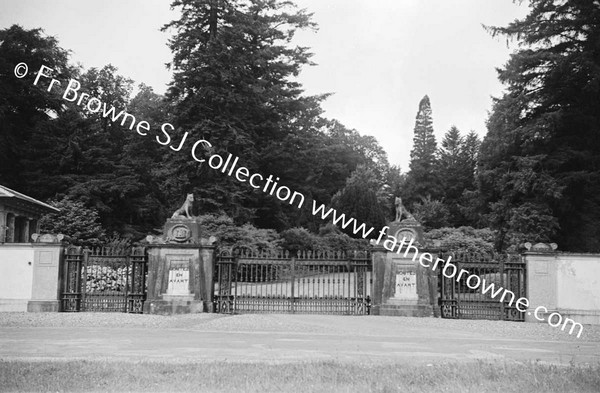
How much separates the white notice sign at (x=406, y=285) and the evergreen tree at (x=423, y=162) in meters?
51.9

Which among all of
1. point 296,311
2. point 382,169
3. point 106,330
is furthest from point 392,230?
Result: point 382,169

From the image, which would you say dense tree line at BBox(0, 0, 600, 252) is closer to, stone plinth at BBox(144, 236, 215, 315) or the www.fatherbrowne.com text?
the www.fatherbrowne.com text

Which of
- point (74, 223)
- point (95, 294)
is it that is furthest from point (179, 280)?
point (74, 223)

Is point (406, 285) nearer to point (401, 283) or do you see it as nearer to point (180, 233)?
point (401, 283)

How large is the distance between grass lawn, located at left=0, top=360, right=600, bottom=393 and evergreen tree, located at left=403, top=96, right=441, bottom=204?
61566mm

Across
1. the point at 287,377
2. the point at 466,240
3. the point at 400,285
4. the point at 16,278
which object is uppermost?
the point at 466,240

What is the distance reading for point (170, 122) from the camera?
43906 mm

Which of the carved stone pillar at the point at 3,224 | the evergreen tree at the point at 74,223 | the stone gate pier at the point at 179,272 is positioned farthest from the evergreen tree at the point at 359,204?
the stone gate pier at the point at 179,272

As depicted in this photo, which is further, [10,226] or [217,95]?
[217,95]

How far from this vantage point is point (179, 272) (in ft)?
62.4

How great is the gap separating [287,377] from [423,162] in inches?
2804

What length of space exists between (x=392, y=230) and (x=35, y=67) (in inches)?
1432

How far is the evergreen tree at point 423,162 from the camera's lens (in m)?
74.2

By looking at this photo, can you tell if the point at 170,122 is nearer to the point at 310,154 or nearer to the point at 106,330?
the point at 310,154
